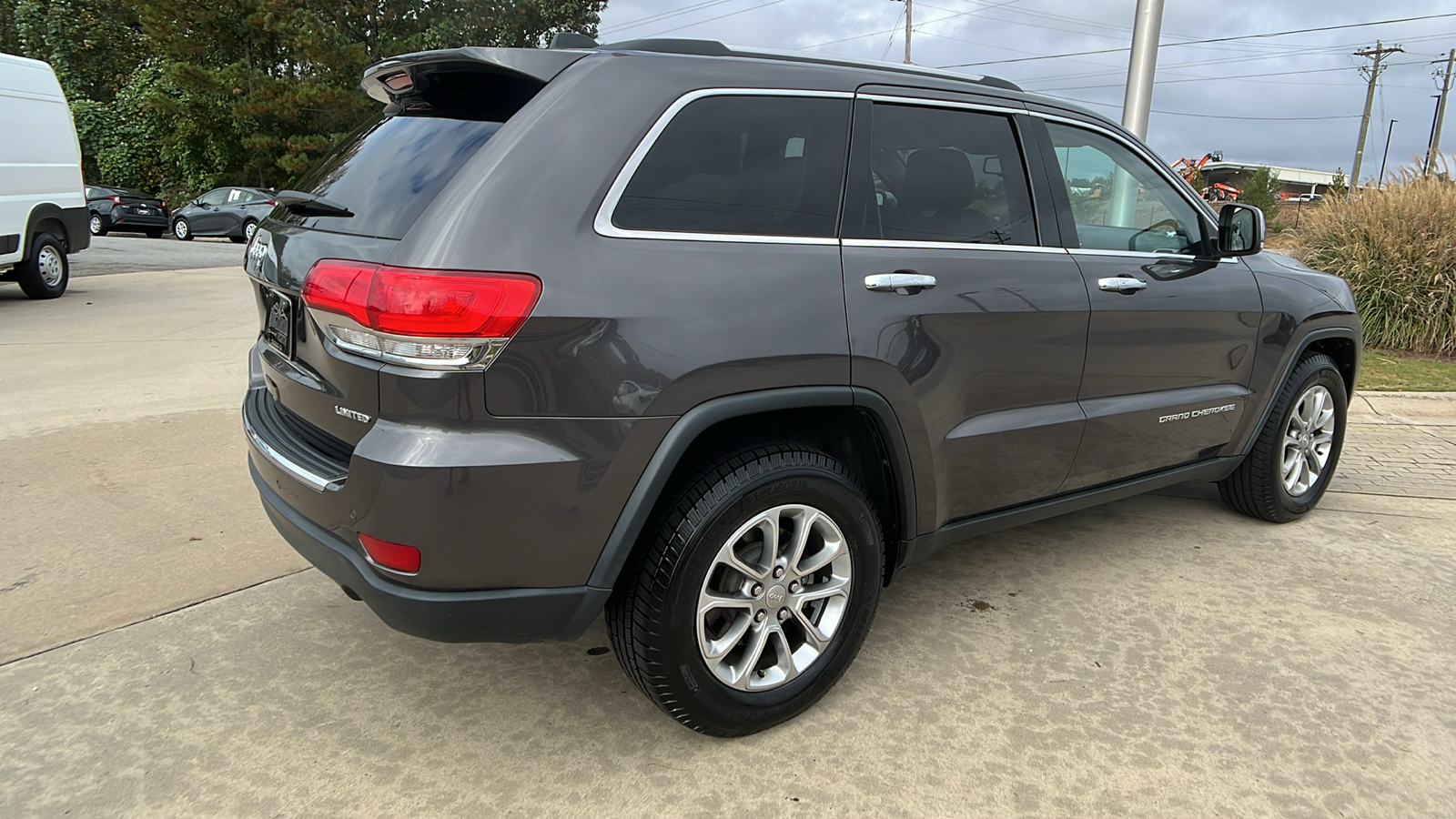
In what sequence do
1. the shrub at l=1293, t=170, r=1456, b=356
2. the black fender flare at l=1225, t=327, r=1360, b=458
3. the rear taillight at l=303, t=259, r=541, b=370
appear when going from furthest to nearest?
the shrub at l=1293, t=170, r=1456, b=356, the black fender flare at l=1225, t=327, r=1360, b=458, the rear taillight at l=303, t=259, r=541, b=370

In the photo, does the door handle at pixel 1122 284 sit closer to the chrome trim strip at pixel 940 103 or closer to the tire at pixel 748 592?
the chrome trim strip at pixel 940 103

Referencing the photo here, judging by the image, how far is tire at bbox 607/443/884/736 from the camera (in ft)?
7.57

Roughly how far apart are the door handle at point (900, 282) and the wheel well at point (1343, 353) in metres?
2.54

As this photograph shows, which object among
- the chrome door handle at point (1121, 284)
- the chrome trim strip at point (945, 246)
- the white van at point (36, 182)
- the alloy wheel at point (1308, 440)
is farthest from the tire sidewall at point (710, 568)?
the white van at point (36, 182)

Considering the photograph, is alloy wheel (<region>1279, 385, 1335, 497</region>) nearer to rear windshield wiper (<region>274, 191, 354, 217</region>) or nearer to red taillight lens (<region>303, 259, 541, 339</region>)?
red taillight lens (<region>303, 259, 541, 339</region>)

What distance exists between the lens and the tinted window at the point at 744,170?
229 centimetres

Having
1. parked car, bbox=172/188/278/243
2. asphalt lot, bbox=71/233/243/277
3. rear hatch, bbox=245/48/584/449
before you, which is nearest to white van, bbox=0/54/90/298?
asphalt lot, bbox=71/233/243/277

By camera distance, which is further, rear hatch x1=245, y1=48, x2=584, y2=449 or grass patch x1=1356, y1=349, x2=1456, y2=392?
grass patch x1=1356, y1=349, x2=1456, y2=392

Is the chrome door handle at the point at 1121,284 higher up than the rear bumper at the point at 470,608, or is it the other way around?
the chrome door handle at the point at 1121,284

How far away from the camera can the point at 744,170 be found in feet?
8.05

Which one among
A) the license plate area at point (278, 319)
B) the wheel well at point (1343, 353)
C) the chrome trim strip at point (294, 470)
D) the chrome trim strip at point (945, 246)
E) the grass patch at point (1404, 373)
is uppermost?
the chrome trim strip at point (945, 246)

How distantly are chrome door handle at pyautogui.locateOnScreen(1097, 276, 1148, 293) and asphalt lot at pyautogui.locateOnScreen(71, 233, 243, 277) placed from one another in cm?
1316

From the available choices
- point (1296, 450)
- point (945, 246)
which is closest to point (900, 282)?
point (945, 246)

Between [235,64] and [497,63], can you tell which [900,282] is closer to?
[497,63]
